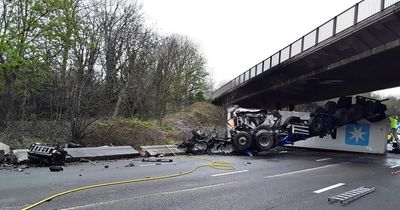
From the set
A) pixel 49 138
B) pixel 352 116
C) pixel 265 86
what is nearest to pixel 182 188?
pixel 49 138

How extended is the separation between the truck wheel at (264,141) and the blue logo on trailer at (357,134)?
6.51 m

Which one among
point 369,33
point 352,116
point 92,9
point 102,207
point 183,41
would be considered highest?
point 183,41

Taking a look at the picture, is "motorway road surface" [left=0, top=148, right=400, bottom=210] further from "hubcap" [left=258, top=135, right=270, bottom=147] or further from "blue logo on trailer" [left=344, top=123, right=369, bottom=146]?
"blue logo on trailer" [left=344, top=123, right=369, bottom=146]

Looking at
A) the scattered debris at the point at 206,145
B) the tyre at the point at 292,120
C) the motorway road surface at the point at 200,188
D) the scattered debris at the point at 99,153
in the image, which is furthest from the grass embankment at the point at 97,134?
the tyre at the point at 292,120

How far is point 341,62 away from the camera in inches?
792

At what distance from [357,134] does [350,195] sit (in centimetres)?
1537

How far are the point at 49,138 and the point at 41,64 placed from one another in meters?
5.94

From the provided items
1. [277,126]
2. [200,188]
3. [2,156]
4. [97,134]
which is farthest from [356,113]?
[2,156]

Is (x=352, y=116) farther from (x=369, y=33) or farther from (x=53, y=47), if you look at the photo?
(x=53, y=47)

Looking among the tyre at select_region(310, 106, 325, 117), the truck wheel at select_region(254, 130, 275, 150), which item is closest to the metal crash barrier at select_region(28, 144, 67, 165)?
the truck wheel at select_region(254, 130, 275, 150)

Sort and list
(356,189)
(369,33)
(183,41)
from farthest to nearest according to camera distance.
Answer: (183,41) < (369,33) < (356,189)

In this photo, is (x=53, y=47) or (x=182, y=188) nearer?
(x=182, y=188)

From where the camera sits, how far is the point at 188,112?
4200cm

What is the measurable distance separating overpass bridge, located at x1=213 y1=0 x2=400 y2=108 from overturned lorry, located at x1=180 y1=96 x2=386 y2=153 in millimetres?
2090
